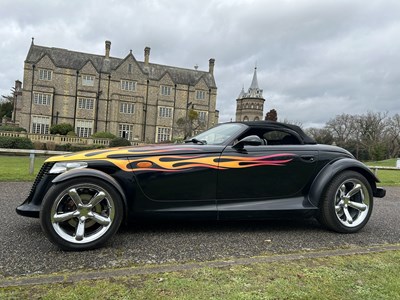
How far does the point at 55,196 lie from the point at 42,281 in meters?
0.92

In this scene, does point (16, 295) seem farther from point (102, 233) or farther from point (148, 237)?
point (148, 237)

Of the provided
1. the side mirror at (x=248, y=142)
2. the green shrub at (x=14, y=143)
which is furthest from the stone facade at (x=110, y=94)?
the side mirror at (x=248, y=142)

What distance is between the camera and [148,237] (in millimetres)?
3719

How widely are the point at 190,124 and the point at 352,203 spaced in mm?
44823

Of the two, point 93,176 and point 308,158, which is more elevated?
point 308,158

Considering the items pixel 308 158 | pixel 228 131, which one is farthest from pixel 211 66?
pixel 308 158

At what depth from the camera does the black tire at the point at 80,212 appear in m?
3.13

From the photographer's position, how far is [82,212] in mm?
3238

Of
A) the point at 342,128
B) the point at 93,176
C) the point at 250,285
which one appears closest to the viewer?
the point at 250,285

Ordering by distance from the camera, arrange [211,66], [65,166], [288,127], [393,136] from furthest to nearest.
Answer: [393,136]
[211,66]
[288,127]
[65,166]

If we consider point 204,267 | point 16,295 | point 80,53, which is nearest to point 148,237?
point 204,267

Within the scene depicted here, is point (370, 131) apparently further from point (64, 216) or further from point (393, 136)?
point (64, 216)

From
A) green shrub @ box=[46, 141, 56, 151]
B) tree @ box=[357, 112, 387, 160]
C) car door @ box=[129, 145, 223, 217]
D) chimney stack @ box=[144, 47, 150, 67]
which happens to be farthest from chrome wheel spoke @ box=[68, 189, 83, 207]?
tree @ box=[357, 112, 387, 160]

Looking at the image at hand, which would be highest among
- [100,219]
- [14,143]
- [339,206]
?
[14,143]
